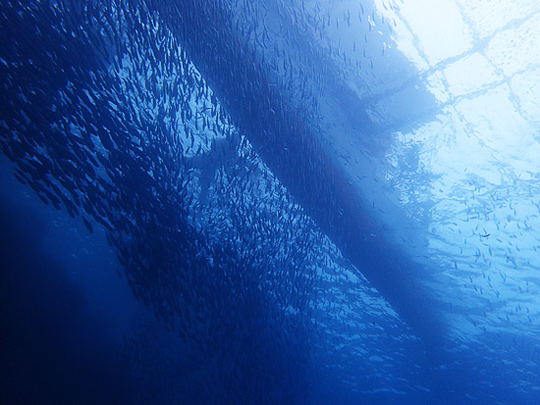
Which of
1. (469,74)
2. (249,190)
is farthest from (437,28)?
(249,190)

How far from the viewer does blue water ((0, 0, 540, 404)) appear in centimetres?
652

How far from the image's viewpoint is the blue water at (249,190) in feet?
21.4

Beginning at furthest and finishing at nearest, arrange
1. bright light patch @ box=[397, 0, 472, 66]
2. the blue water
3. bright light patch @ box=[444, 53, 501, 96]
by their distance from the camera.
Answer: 1. bright light patch @ box=[444, 53, 501, 96]
2. bright light patch @ box=[397, 0, 472, 66]
3. the blue water

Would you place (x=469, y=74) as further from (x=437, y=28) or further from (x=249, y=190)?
(x=249, y=190)

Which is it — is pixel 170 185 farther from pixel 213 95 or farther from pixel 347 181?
pixel 347 181

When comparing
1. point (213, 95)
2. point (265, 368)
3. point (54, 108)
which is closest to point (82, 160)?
point (54, 108)

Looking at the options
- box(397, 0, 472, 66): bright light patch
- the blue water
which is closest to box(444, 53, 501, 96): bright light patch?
the blue water

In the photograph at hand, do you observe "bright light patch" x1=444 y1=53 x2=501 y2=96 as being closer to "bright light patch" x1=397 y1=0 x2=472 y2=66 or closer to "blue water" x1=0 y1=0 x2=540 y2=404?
"blue water" x1=0 y1=0 x2=540 y2=404

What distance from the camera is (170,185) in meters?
8.72

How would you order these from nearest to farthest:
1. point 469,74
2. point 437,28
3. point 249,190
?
point 437,28 < point 469,74 < point 249,190

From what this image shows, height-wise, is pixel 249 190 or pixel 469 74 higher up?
pixel 469 74

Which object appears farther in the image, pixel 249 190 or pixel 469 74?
pixel 249 190

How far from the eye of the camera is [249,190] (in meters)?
9.80

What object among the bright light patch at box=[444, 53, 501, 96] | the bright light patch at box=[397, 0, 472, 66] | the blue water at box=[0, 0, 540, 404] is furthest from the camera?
the bright light patch at box=[444, 53, 501, 96]
